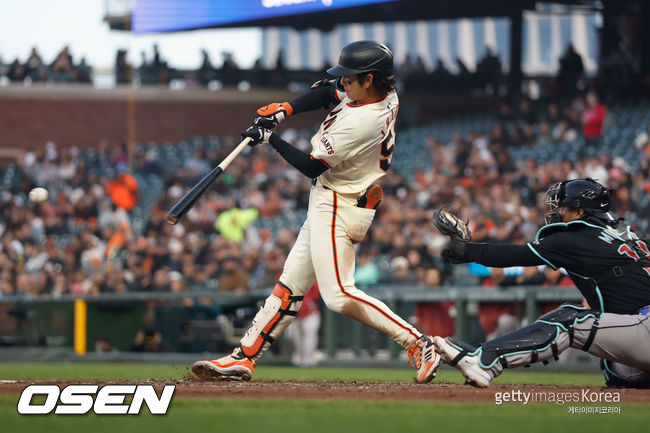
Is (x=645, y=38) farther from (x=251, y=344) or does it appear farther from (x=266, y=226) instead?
(x=251, y=344)

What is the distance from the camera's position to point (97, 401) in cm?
465

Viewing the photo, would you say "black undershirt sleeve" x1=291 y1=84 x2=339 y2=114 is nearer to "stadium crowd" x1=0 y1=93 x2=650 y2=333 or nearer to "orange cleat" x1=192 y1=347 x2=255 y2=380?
"orange cleat" x1=192 y1=347 x2=255 y2=380

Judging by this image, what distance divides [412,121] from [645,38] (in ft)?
19.4

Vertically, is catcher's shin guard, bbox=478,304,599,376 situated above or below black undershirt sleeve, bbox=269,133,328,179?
below

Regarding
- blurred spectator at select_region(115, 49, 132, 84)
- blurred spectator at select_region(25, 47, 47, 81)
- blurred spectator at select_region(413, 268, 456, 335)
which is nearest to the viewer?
blurred spectator at select_region(413, 268, 456, 335)

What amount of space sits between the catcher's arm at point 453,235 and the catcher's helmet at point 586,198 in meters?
0.59

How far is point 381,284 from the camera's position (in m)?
12.7

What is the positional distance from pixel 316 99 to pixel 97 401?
2511mm

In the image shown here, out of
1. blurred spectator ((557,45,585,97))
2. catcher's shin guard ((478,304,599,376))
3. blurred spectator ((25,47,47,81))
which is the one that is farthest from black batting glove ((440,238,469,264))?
blurred spectator ((25,47,47,81))

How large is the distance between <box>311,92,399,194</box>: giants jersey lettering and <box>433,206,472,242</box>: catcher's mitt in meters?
0.54

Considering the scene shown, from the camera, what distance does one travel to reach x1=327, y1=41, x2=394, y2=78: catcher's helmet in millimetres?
5824

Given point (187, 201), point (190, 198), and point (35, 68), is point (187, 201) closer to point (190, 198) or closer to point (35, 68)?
point (190, 198)

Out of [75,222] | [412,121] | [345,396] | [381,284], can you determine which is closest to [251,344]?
[345,396]

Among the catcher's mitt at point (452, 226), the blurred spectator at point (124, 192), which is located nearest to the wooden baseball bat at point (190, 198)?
the catcher's mitt at point (452, 226)
